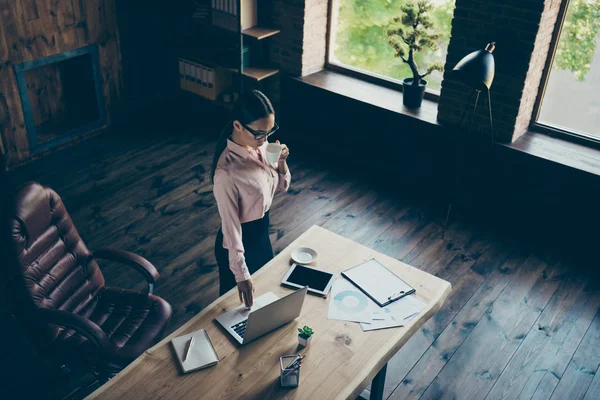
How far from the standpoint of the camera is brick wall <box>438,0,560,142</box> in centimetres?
442

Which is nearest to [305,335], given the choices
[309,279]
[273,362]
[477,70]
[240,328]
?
[273,362]

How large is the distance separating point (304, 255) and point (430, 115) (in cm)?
248

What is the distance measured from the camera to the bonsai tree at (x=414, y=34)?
505 centimetres

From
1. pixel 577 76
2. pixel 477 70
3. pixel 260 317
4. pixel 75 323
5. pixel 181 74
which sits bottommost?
pixel 181 74

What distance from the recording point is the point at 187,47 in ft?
21.8

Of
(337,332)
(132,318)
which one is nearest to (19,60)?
(132,318)

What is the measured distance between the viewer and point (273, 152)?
2.93m

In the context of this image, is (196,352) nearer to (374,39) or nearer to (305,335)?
(305,335)

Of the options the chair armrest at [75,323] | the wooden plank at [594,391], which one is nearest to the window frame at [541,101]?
the wooden plank at [594,391]

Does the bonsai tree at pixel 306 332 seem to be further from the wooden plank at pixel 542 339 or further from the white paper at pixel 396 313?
the wooden plank at pixel 542 339

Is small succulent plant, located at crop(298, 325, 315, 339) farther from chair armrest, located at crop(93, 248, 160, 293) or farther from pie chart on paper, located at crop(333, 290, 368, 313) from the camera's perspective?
chair armrest, located at crop(93, 248, 160, 293)

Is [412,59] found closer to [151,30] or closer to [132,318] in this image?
[151,30]

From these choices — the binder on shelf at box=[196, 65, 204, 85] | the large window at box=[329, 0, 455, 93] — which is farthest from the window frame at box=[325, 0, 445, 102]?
the binder on shelf at box=[196, 65, 204, 85]

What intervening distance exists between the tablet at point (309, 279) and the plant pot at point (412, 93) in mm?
2635
